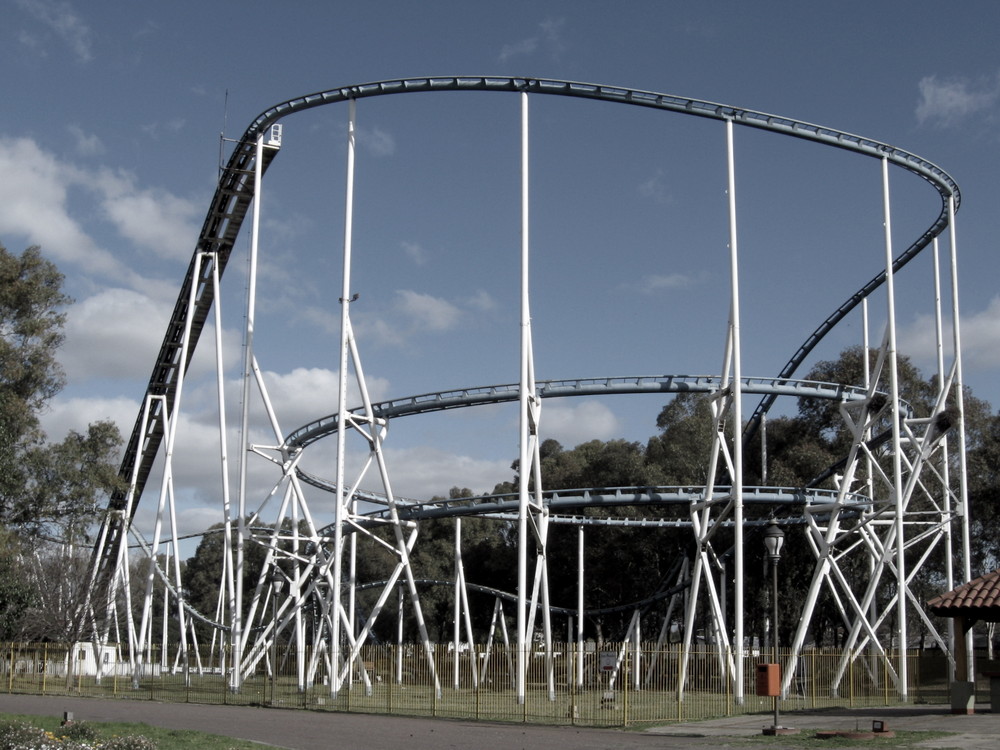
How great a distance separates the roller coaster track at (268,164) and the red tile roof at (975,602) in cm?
1357

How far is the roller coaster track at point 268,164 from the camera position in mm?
28328

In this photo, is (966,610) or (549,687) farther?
(549,687)

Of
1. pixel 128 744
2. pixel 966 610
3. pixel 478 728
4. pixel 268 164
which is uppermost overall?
pixel 268 164

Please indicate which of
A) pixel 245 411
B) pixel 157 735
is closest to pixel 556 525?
pixel 245 411

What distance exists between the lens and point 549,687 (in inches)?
942

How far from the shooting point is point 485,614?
219 ft

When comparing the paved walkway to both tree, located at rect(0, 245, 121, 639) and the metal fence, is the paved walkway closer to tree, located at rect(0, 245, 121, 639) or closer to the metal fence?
the metal fence

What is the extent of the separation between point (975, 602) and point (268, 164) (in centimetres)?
2220

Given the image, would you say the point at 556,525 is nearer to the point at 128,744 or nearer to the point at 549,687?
the point at 549,687

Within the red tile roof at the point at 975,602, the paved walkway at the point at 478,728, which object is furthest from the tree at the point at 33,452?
the red tile roof at the point at 975,602

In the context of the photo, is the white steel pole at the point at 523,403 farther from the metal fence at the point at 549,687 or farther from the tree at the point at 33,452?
the tree at the point at 33,452

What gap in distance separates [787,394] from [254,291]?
635 inches

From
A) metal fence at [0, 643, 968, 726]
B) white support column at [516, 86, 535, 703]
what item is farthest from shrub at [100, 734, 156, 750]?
white support column at [516, 86, 535, 703]

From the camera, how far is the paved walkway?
16.1 meters
